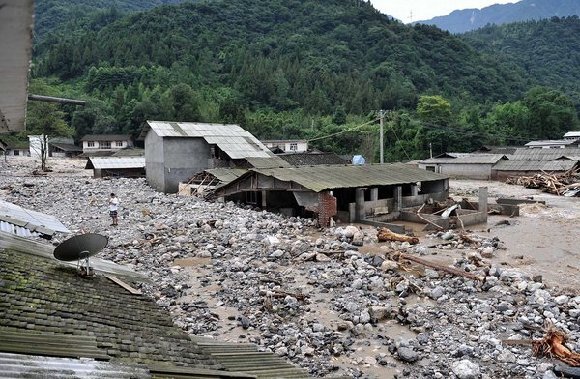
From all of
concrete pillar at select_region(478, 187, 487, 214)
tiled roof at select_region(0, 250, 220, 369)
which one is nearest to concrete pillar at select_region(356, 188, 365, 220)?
concrete pillar at select_region(478, 187, 487, 214)

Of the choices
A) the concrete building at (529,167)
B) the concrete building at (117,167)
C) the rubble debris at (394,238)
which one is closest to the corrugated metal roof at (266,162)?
the rubble debris at (394,238)

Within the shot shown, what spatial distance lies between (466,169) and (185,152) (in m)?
30.8

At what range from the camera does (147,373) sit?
406 centimetres

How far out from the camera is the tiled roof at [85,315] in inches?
188

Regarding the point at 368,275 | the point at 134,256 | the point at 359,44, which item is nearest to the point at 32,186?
the point at 134,256

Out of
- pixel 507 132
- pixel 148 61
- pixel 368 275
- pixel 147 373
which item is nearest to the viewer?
pixel 147 373

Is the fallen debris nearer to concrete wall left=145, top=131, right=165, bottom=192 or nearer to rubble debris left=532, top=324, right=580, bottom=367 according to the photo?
rubble debris left=532, top=324, right=580, bottom=367

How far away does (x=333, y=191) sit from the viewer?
26.0 m

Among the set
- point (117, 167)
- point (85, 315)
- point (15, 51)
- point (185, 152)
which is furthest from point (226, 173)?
point (15, 51)

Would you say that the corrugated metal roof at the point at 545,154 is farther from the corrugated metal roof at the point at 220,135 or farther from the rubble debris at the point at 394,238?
the rubble debris at the point at 394,238

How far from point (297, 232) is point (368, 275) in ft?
23.4

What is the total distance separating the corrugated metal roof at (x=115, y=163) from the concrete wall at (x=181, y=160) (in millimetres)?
12567

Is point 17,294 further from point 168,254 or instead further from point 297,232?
point 297,232

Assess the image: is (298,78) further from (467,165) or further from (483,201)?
Answer: (483,201)
